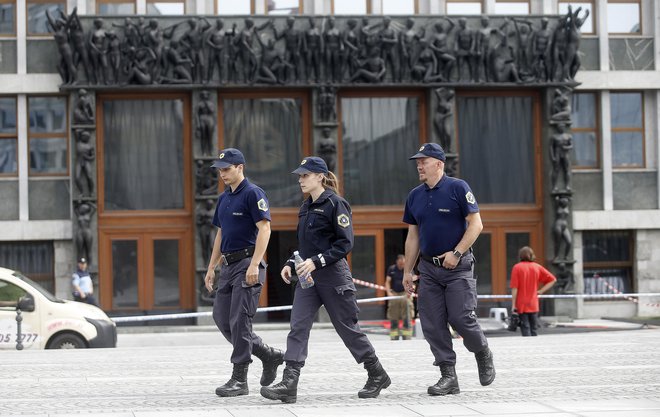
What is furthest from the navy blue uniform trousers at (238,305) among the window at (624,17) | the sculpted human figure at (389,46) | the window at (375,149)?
the window at (624,17)

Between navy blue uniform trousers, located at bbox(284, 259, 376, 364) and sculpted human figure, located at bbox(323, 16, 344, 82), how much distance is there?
2170 centimetres

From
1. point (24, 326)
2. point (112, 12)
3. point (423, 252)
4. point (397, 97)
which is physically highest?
point (112, 12)

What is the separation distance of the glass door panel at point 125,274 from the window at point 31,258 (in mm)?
1568

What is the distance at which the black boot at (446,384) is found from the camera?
1091 centimetres

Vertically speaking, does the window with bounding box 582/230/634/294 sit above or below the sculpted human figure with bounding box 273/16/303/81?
below

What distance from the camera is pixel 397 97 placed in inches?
1312

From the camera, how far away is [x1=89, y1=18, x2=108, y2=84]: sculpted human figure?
31.7 m

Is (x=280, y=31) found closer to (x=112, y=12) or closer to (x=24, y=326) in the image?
(x=112, y=12)

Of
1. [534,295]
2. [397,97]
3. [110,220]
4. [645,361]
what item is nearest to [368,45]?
[397,97]

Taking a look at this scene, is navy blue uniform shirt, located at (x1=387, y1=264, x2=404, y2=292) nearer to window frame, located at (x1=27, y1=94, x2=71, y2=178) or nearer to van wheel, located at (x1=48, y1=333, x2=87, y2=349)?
van wheel, located at (x1=48, y1=333, x2=87, y2=349)

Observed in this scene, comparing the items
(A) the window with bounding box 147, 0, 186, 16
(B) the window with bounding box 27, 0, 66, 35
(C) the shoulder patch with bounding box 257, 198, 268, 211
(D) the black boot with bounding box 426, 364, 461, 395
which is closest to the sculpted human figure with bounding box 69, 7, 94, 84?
(B) the window with bounding box 27, 0, 66, 35

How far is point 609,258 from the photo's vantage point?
34781mm

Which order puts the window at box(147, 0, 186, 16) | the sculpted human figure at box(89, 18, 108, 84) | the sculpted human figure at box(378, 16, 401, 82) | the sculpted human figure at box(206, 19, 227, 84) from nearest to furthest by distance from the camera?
the sculpted human figure at box(89, 18, 108, 84)
the sculpted human figure at box(206, 19, 227, 84)
the sculpted human figure at box(378, 16, 401, 82)
the window at box(147, 0, 186, 16)

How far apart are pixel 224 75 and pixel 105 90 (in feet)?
9.08
